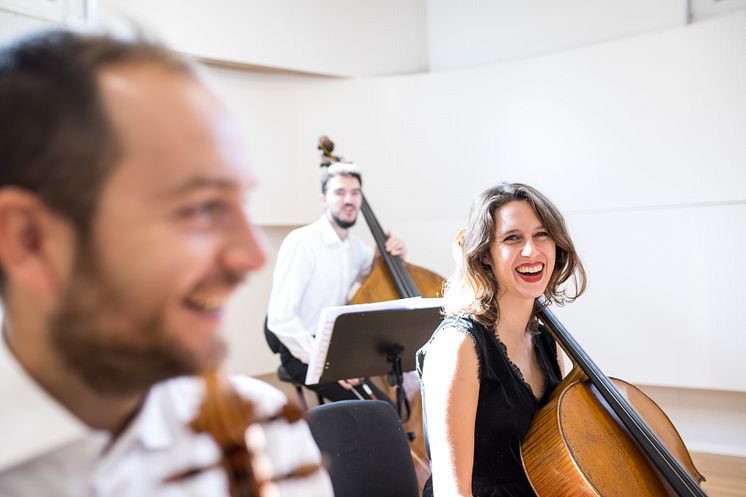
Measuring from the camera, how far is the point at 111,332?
1.69 feet

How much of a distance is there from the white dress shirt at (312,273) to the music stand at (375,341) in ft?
2.76

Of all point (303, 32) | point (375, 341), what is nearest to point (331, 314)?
point (375, 341)

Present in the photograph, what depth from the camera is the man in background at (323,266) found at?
3.69 meters

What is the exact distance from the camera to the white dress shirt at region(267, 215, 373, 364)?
12.4ft


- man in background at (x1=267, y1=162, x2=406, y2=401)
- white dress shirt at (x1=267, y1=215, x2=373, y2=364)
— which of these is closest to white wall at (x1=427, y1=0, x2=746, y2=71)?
man in background at (x1=267, y1=162, x2=406, y2=401)

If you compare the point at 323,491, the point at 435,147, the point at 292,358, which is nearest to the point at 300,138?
the point at 435,147

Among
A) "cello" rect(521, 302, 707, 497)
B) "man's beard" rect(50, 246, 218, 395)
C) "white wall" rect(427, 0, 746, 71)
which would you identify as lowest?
"cello" rect(521, 302, 707, 497)

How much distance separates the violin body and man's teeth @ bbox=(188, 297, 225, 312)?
9.66 ft

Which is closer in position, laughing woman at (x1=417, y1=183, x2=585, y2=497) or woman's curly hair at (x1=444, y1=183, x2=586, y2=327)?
laughing woman at (x1=417, y1=183, x2=585, y2=497)

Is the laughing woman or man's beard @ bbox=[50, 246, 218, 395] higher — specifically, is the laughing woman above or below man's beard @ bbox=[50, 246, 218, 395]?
below

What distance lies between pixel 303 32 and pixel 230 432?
487 cm

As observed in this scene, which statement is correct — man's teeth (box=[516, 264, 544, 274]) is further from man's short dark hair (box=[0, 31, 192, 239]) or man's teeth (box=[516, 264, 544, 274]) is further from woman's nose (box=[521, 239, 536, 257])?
man's short dark hair (box=[0, 31, 192, 239])

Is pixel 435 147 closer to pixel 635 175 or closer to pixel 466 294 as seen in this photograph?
pixel 635 175

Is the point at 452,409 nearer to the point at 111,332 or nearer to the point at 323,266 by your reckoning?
the point at 111,332
